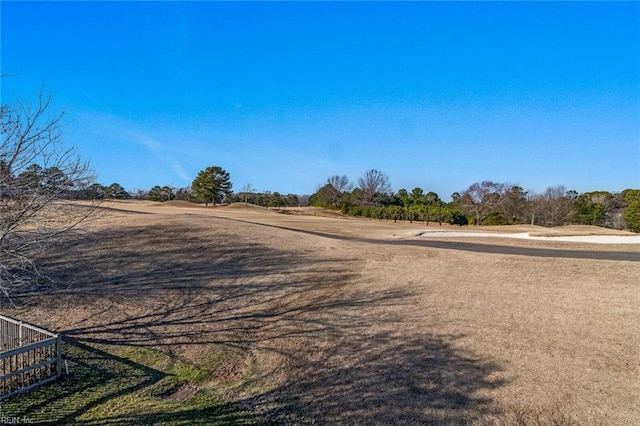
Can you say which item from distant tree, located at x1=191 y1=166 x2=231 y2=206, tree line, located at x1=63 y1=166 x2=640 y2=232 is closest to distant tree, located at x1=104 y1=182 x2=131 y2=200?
tree line, located at x1=63 y1=166 x2=640 y2=232

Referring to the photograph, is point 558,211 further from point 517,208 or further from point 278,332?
point 278,332

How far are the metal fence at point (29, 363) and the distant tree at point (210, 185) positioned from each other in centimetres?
5603

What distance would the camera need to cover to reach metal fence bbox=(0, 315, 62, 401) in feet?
18.2

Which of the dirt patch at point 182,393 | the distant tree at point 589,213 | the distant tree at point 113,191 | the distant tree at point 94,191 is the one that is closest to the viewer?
the dirt patch at point 182,393

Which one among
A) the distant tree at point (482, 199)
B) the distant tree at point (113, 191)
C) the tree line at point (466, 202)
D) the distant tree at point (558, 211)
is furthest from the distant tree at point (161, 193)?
the distant tree at point (558, 211)

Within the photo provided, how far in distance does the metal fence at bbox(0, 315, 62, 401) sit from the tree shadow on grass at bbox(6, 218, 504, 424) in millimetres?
722

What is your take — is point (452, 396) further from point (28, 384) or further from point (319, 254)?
point (319, 254)

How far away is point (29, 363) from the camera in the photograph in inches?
240

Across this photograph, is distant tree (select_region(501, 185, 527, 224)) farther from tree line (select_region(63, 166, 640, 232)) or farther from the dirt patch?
the dirt patch

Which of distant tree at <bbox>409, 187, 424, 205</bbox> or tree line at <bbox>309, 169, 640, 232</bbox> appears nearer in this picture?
tree line at <bbox>309, 169, 640, 232</bbox>

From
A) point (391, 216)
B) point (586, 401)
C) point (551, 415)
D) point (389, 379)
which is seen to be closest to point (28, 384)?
point (389, 379)

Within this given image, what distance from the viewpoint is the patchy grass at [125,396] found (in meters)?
4.87

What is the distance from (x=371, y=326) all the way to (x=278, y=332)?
1.95 metres

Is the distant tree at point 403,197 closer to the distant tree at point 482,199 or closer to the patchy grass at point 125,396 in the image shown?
the distant tree at point 482,199
